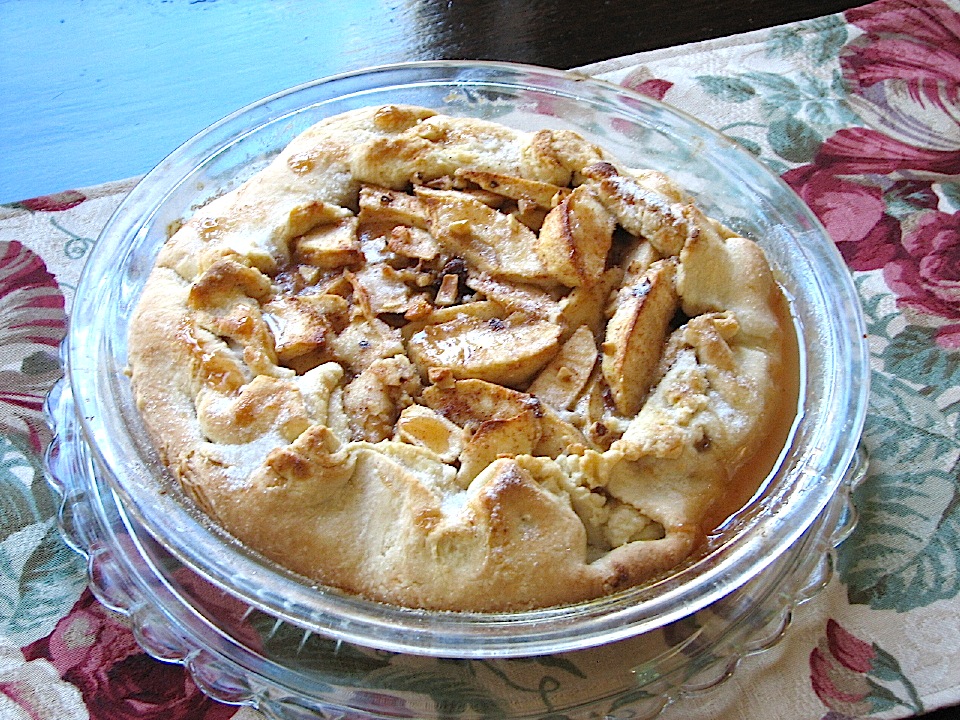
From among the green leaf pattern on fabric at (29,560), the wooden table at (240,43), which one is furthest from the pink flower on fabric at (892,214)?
the green leaf pattern on fabric at (29,560)

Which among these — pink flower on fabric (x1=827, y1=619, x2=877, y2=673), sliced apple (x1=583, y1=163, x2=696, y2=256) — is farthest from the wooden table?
pink flower on fabric (x1=827, y1=619, x2=877, y2=673)

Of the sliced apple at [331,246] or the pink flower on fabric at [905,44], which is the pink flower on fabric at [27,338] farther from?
the pink flower on fabric at [905,44]

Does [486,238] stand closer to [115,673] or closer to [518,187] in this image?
[518,187]

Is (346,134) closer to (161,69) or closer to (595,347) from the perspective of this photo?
(595,347)

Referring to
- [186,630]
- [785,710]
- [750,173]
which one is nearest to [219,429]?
[186,630]

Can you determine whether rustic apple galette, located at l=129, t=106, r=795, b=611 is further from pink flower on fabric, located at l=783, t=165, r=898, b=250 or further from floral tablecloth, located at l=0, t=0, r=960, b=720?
pink flower on fabric, located at l=783, t=165, r=898, b=250

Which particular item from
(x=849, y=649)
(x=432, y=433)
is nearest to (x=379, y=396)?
(x=432, y=433)
